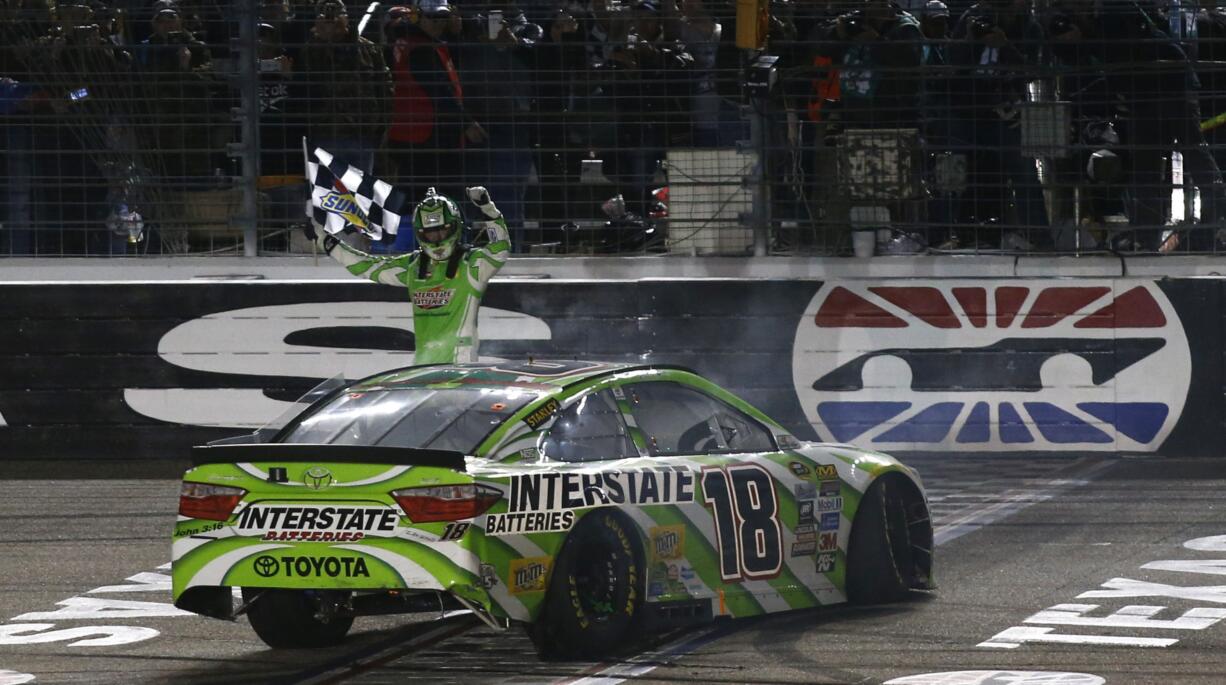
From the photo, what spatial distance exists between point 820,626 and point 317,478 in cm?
216

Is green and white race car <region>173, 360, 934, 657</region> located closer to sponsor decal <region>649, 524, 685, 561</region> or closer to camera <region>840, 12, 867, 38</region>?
sponsor decal <region>649, 524, 685, 561</region>

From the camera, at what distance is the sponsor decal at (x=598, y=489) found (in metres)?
6.68

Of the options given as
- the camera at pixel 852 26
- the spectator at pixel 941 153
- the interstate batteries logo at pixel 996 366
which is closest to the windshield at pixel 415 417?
the interstate batteries logo at pixel 996 366

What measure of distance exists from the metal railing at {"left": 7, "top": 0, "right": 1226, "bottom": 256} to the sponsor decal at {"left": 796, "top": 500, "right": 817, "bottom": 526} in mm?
5702

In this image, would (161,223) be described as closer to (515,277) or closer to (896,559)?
(515,277)

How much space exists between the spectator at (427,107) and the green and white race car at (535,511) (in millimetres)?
5758

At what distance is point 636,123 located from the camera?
13.2 meters

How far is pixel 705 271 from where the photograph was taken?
13688mm

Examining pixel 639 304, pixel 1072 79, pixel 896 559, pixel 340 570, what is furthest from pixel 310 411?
pixel 1072 79

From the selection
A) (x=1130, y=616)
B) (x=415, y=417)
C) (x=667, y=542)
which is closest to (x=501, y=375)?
(x=415, y=417)

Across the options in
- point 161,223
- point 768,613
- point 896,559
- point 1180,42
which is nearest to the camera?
point 768,613

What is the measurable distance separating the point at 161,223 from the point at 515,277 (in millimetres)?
2534

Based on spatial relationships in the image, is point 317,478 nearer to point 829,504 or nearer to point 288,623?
point 288,623

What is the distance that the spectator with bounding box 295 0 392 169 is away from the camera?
13.4m
